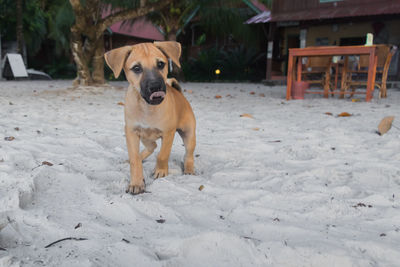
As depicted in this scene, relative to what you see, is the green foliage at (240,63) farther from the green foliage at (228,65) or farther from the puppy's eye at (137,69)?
the puppy's eye at (137,69)

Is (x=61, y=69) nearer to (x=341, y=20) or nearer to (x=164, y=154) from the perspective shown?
(x=341, y=20)

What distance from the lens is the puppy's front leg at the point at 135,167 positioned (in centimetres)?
199

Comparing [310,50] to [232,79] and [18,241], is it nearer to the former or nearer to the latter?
[18,241]

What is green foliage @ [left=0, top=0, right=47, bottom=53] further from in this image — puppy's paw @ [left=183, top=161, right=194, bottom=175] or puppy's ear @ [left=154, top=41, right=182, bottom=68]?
puppy's paw @ [left=183, top=161, right=194, bottom=175]

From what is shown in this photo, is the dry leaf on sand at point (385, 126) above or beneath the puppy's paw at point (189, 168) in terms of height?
above

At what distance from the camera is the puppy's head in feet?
6.15

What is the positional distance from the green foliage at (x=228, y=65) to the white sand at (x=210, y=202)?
43.9 feet

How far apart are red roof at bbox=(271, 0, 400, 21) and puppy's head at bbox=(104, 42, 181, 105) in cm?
1107

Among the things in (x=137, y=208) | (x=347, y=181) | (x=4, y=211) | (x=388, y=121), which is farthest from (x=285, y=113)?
(x=4, y=211)

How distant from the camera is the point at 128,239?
1389 mm

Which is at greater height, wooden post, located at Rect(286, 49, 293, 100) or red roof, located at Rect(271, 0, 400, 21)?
red roof, located at Rect(271, 0, 400, 21)

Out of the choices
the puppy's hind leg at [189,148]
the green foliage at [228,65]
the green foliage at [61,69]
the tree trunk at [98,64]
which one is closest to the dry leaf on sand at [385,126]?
the puppy's hind leg at [189,148]

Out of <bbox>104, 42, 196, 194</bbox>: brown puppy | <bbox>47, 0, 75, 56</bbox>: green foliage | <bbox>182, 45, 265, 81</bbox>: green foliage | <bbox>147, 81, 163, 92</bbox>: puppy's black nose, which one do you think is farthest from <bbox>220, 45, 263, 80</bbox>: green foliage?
<bbox>147, 81, 163, 92</bbox>: puppy's black nose

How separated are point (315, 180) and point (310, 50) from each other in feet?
17.3
